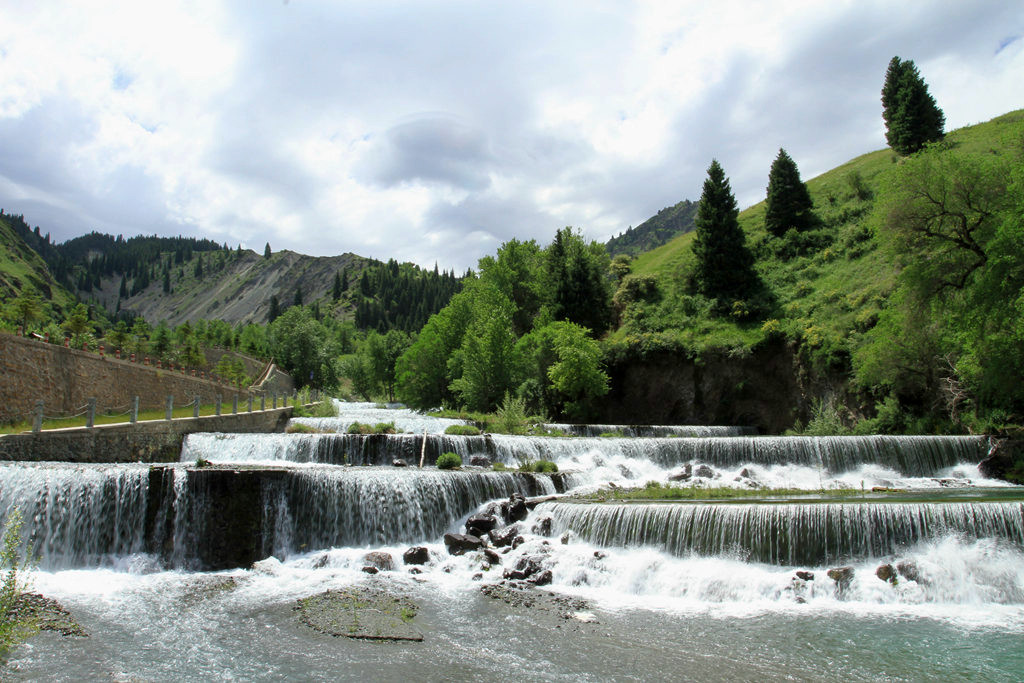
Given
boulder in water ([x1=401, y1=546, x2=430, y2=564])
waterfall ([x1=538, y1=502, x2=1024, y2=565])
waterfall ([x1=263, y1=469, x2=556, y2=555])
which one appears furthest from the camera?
waterfall ([x1=263, y1=469, x2=556, y2=555])

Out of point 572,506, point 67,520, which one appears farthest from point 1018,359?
point 67,520

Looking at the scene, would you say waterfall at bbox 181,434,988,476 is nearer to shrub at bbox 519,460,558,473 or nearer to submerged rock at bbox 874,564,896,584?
shrub at bbox 519,460,558,473

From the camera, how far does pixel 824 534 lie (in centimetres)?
1162

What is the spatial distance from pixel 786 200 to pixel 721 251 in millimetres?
10671

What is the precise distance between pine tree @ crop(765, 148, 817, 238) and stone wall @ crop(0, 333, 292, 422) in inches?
1794

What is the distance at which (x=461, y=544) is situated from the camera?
44.1 feet

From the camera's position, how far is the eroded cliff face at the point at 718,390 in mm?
32531

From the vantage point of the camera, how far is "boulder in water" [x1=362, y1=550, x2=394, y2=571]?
1262cm

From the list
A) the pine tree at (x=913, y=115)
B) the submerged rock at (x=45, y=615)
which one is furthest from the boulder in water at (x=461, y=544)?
the pine tree at (x=913, y=115)

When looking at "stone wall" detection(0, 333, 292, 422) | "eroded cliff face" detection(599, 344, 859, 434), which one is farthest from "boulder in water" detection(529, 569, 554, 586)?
"eroded cliff face" detection(599, 344, 859, 434)

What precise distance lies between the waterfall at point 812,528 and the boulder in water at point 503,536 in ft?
7.32

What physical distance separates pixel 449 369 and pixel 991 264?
3604 cm

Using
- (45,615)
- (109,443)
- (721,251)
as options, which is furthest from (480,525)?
(721,251)

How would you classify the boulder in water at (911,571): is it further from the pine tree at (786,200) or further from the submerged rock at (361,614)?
the pine tree at (786,200)
